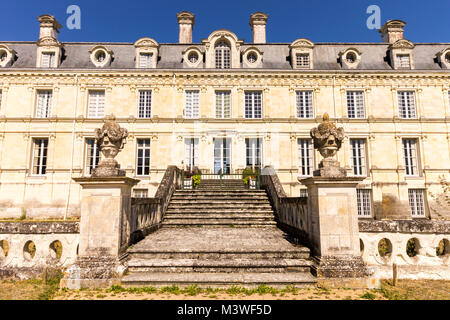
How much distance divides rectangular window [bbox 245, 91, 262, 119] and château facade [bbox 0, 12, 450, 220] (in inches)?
2.6

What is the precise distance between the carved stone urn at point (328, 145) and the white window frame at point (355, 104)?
14457 mm

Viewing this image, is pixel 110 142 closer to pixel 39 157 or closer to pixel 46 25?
pixel 39 157

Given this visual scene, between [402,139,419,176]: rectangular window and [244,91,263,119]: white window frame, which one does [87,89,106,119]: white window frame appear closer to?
[244,91,263,119]: white window frame

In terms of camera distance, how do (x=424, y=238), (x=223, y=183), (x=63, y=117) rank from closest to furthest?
(x=424, y=238), (x=223, y=183), (x=63, y=117)

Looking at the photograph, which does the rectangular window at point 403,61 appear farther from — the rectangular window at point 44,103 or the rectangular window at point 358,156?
the rectangular window at point 44,103

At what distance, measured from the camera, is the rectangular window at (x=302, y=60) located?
61.6ft

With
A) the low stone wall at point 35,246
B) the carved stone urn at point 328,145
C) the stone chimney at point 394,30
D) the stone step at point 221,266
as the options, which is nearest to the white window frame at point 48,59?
the low stone wall at point 35,246

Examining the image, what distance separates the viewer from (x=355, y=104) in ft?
59.5

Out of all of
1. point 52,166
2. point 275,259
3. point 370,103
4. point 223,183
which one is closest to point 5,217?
point 52,166

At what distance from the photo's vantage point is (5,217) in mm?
16422

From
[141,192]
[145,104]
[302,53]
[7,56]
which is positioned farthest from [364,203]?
[7,56]

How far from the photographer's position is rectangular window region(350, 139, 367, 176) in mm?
17828
